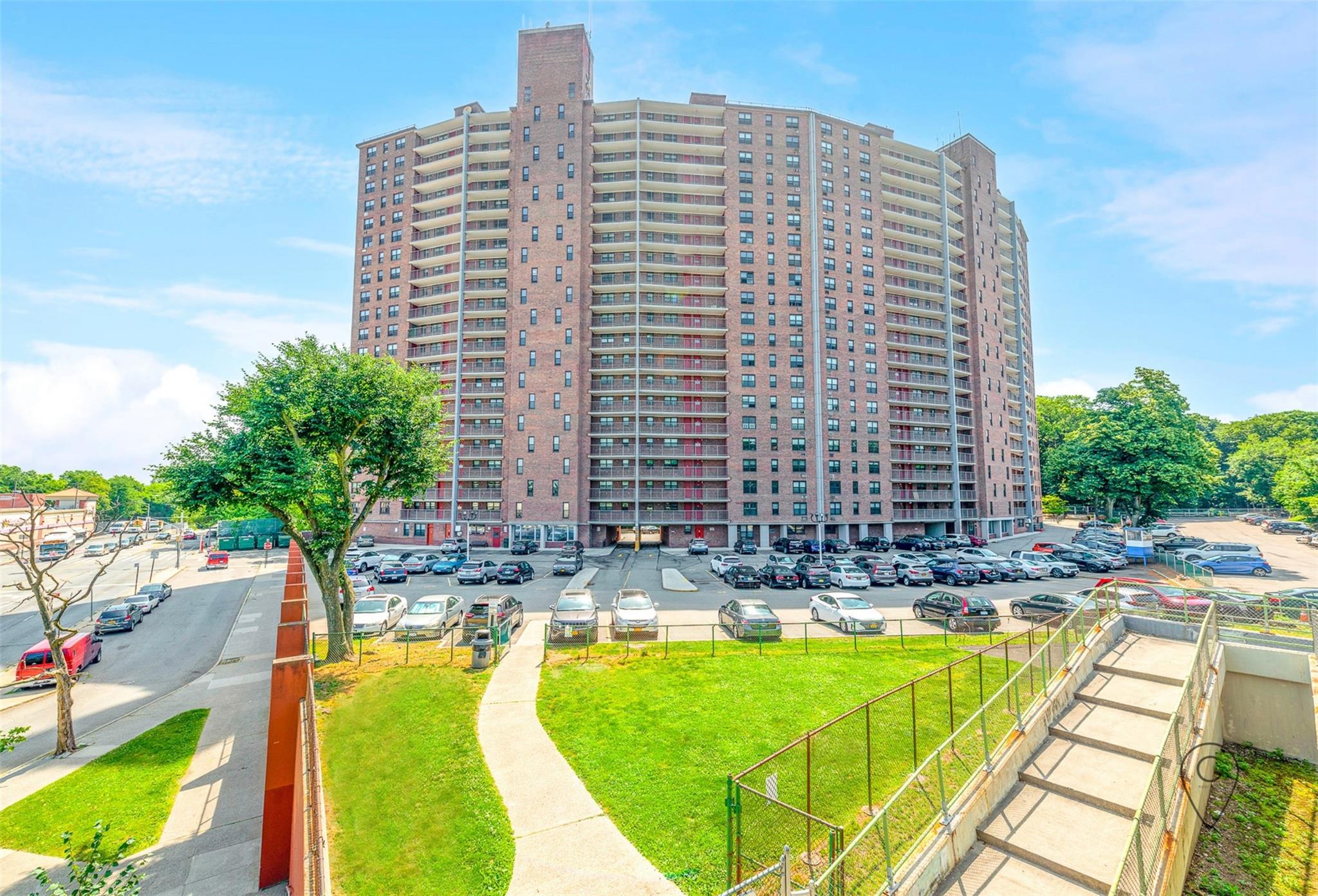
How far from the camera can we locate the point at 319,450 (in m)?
21.3

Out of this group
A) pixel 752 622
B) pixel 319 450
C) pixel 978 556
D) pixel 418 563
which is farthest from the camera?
pixel 418 563

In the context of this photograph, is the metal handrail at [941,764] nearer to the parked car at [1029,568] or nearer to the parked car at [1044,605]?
the parked car at [1044,605]

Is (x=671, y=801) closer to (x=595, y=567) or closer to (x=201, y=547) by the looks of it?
(x=595, y=567)

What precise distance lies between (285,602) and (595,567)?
29.4m

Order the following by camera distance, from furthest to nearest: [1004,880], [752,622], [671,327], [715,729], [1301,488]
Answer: [671,327]
[1301,488]
[752,622]
[715,729]
[1004,880]

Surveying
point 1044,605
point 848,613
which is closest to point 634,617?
point 848,613

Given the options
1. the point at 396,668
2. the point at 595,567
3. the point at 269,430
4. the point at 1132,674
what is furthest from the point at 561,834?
the point at 595,567

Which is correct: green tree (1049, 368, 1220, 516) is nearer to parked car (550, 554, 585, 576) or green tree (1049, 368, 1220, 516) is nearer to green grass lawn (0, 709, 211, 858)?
parked car (550, 554, 585, 576)

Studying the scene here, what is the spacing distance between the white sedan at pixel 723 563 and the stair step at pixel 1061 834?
29.1m

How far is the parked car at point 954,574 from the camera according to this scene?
37.3 metres

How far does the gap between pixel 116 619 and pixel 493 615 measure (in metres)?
23.5

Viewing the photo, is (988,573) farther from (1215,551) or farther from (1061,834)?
(1061,834)

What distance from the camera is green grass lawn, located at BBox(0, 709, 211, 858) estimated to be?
41.5 feet

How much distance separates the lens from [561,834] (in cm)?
1030
